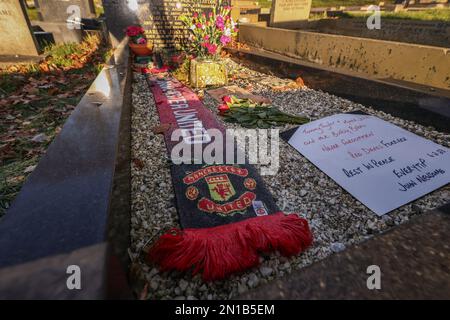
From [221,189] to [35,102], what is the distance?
3910mm

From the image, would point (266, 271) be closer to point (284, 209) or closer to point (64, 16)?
point (284, 209)

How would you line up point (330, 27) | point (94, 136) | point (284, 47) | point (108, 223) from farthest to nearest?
point (330, 27), point (284, 47), point (94, 136), point (108, 223)

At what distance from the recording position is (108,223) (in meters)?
1.17

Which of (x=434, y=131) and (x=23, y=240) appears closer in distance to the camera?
(x=23, y=240)

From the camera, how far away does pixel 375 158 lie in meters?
2.54

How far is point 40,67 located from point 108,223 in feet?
19.9

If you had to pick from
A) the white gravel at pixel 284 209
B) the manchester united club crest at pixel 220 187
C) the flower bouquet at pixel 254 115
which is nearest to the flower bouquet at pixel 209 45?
the flower bouquet at pixel 254 115

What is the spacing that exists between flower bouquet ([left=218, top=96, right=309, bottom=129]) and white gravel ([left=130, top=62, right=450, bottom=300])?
Result: 56 centimetres

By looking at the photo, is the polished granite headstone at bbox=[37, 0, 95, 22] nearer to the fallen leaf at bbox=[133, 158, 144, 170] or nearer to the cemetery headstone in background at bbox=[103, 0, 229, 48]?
the cemetery headstone in background at bbox=[103, 0, 229, 48]

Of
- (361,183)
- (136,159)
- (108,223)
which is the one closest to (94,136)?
(136,159)

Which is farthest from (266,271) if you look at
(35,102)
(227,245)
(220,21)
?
(35,102)

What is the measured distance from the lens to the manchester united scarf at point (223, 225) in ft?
4.90

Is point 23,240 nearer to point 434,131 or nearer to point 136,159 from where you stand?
point 136,159

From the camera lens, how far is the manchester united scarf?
1.49m
